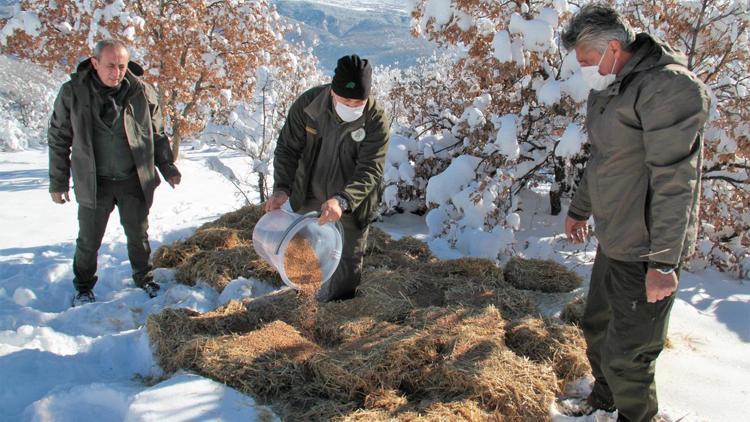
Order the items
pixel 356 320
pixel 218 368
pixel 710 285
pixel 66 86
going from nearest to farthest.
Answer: pixel 218 368
pixel 356 320
pixel 66 86
pixel 710 285

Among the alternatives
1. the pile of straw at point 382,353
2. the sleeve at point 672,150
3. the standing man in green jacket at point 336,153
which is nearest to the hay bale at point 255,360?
the pile of straw at point 382,353

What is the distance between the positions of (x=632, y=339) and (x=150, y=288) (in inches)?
142

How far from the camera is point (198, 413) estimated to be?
239 centimetres

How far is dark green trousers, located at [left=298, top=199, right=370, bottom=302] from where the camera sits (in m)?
3.77

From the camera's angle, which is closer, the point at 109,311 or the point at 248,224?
the point at 109,311

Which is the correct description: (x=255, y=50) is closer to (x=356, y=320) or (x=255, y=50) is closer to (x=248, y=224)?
(x=248, y=224)

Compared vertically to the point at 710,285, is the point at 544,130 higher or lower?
higher

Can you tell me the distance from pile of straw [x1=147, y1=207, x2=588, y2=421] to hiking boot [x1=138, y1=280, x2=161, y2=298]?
95 centimetres

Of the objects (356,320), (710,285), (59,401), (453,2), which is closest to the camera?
(59,401)

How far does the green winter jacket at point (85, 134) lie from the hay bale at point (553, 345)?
9.54ft

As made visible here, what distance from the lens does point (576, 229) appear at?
2883mm

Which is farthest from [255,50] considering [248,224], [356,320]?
[356,320]

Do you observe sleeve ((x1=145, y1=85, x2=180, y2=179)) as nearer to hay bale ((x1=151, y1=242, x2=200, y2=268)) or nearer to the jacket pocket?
hay bale ((x1=151, y1=242, x2=200, y2=268))

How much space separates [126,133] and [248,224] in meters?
2.05
